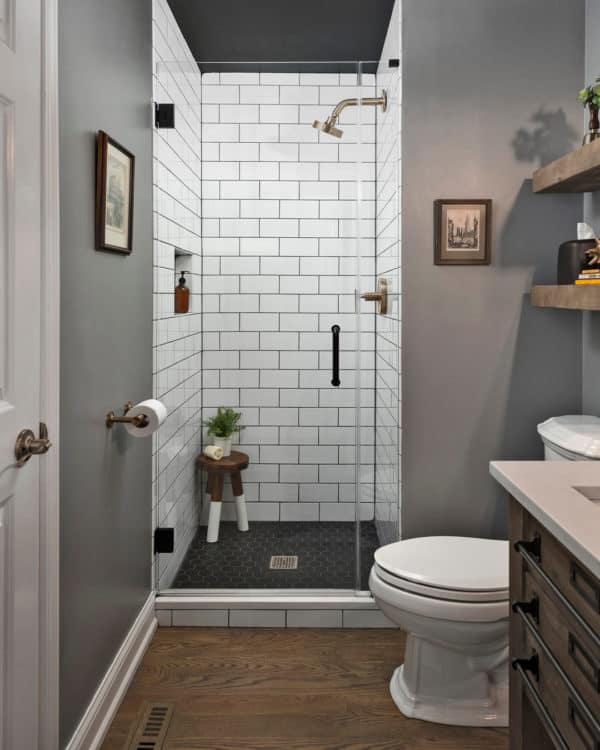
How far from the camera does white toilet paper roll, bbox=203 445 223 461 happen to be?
310 cm

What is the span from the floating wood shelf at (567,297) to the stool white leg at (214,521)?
1540 mm

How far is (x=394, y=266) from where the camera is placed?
2.85 meters

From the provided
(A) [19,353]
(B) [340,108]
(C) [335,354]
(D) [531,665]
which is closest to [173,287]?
(C) [335,354]

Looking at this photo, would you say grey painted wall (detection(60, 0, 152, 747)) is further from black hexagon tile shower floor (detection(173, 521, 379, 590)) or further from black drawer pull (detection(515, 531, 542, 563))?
black drawer pull (detection(515, 531, 542, 563))

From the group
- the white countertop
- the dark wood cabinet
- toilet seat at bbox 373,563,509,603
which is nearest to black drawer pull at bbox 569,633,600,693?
the dark wood cabinet

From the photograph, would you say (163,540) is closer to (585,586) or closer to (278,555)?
(278,555)

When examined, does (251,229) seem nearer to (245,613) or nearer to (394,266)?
(394,266)

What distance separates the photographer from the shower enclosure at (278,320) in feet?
9.80

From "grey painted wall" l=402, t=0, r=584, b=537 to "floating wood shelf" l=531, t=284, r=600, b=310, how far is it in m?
0.13

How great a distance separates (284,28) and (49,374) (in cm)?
218

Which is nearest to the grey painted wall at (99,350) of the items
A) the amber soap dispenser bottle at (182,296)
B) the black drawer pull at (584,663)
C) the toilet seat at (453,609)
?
the amber soap dispenser bottle at (182,296)

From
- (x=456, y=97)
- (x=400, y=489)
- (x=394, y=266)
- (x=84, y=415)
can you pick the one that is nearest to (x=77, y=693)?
(x=84, y=415)

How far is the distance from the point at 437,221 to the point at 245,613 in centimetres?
170

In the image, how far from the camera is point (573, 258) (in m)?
2.40
